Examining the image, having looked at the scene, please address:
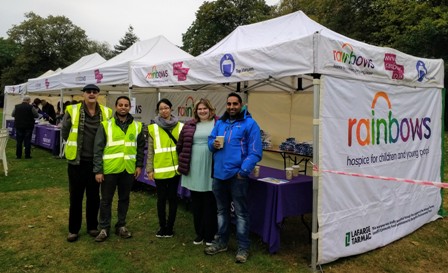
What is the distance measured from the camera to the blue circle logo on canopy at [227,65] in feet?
14.0

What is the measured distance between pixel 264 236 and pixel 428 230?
103 inches

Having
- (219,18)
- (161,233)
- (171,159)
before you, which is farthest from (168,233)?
(219,18)

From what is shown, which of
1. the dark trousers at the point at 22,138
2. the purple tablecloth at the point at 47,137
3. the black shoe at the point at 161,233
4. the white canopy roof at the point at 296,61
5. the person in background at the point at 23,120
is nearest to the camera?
the white canopy roof at the point at 296,61

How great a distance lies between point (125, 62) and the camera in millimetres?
7414

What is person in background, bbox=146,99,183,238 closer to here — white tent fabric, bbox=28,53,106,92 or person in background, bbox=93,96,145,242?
person in background, bbox=93,96,145,242

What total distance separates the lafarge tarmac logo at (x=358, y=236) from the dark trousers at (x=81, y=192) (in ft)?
9.33

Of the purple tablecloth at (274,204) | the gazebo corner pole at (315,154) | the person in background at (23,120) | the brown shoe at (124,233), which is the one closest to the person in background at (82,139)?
the brown shoe at (124,233)

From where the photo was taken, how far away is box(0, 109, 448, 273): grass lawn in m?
3.65

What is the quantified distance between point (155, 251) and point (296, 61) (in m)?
2.54

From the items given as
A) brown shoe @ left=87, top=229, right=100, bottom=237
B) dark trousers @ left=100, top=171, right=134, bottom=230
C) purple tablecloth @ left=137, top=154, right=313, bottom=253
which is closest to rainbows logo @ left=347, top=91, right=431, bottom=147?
purple tablecloth @ left=137, top=154, right=313, bottom=253

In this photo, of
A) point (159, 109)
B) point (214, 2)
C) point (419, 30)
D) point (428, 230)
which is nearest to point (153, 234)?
point (159, 109)

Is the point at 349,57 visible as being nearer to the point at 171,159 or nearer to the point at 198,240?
the point at 171,159

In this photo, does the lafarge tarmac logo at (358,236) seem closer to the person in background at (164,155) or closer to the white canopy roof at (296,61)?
the white canopy roof at (296,61)

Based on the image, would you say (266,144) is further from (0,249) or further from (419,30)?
(419,30)
